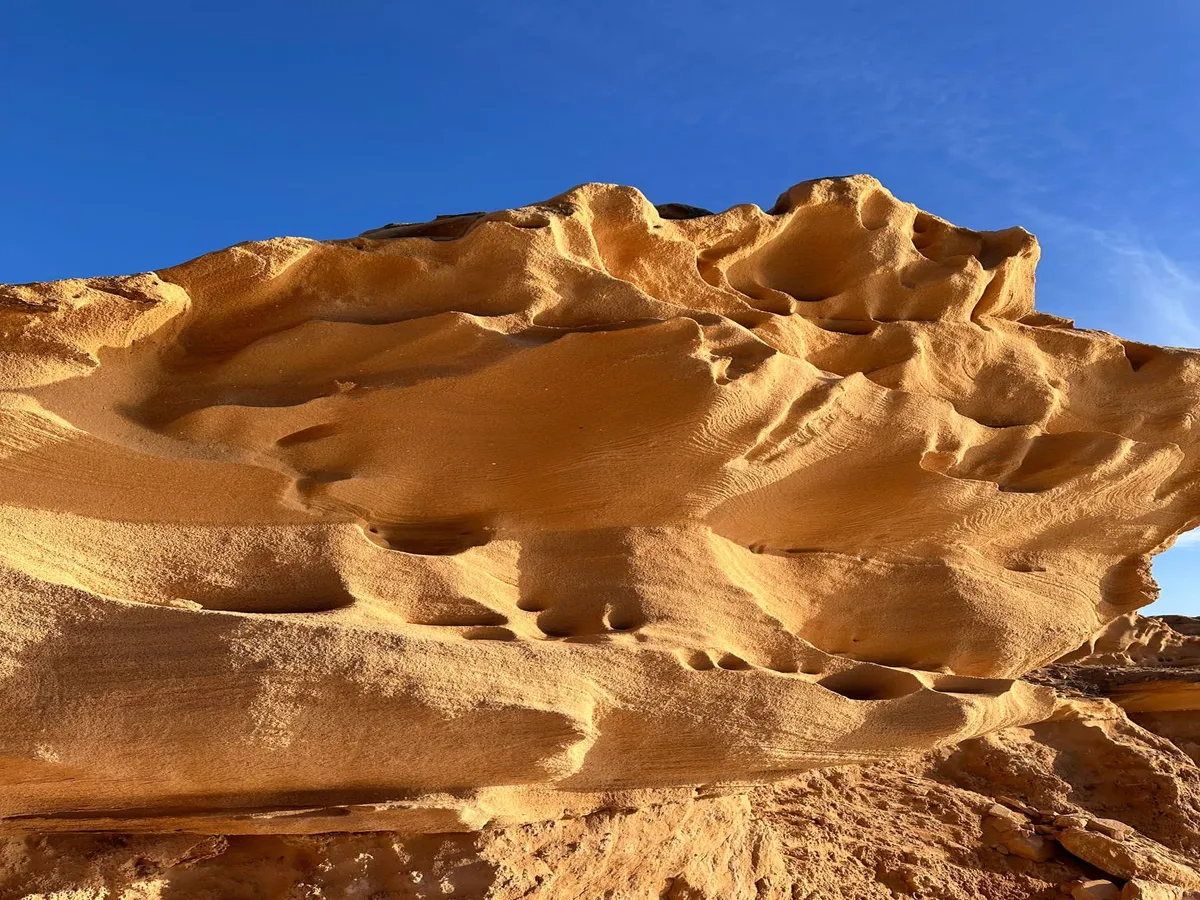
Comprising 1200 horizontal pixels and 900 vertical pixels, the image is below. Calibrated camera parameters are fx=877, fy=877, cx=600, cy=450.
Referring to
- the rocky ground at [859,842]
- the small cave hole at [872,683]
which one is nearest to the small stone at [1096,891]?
the rocky ground at [859,842]

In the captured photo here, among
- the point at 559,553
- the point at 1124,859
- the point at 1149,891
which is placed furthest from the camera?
the point at 1124,859

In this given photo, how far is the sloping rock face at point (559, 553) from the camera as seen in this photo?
2.54m

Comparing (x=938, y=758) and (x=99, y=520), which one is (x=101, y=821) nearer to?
(x=99, y=520)

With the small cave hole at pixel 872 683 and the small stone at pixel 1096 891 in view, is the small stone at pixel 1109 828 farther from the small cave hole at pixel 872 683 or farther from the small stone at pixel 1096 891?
the small cave hole at pixel 872 683

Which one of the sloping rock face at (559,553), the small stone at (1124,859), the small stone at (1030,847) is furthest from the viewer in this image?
the small stone at (1030,847)

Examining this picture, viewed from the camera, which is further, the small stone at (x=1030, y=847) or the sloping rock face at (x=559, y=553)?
the small stone at (x=1030, y=847)

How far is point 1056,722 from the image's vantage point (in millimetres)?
5141

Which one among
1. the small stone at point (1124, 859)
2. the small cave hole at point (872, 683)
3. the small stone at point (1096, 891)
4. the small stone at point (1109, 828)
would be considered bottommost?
the small stone at point (1096, 891)

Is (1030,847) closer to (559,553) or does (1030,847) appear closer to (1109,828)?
(1109,828)

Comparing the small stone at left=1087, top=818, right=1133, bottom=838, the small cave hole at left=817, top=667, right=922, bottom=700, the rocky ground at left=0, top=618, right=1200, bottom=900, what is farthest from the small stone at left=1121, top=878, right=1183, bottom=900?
the small cave hole at left=817, top=667, right=922, bottom=700

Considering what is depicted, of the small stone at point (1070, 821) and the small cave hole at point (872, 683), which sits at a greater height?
the small cave hole at point (872, 683)

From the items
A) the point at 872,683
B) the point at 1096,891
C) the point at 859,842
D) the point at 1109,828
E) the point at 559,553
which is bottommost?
the point at 1096,891

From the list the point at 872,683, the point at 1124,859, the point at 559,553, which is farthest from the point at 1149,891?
the point at 559,553

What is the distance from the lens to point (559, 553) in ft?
11.2
